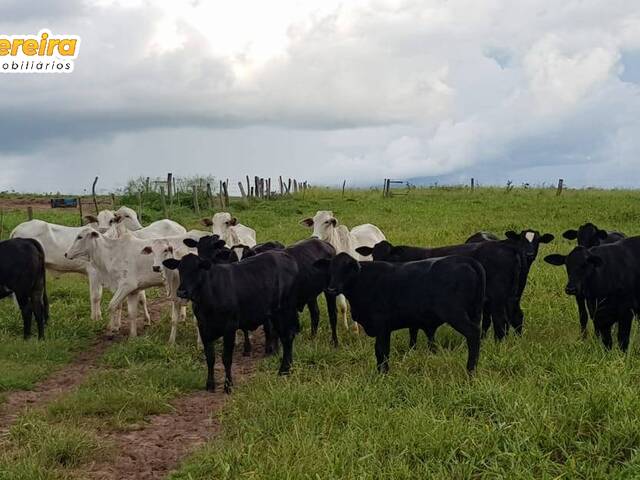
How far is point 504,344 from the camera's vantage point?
7.71 meters

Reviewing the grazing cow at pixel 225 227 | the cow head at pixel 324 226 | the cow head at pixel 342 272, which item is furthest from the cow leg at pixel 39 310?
the cow head at pixel 342 272

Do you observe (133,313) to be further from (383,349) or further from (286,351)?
(383,349)

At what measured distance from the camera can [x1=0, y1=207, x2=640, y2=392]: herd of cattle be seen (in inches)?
287

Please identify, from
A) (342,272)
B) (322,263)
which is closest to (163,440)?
(342,272)

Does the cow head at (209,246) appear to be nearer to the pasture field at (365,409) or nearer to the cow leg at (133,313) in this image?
the pasture field at (365,409)

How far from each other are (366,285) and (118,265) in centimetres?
528

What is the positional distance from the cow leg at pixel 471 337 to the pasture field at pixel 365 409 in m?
0.12

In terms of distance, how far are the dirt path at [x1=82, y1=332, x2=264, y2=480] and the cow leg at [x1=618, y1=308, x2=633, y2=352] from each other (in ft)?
14.5

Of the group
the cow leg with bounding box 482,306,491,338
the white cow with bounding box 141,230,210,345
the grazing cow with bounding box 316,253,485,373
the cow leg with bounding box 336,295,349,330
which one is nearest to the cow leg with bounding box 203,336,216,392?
the grazing cow with bounding box 316,253,485,373

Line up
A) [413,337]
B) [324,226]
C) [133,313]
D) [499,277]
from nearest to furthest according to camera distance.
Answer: [499,277]
[413,337]
[133,313]
[324,226]

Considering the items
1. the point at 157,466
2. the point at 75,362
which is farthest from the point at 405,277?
the point at 75,362

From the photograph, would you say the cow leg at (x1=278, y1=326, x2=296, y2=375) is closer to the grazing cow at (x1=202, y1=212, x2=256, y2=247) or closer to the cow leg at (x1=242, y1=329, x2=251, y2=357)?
the cow leg at (x1=242, y1=329, x2=251, y2=357)

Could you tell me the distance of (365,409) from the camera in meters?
6.07

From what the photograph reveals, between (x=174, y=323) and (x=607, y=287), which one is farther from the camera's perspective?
(x=174, y=323)
